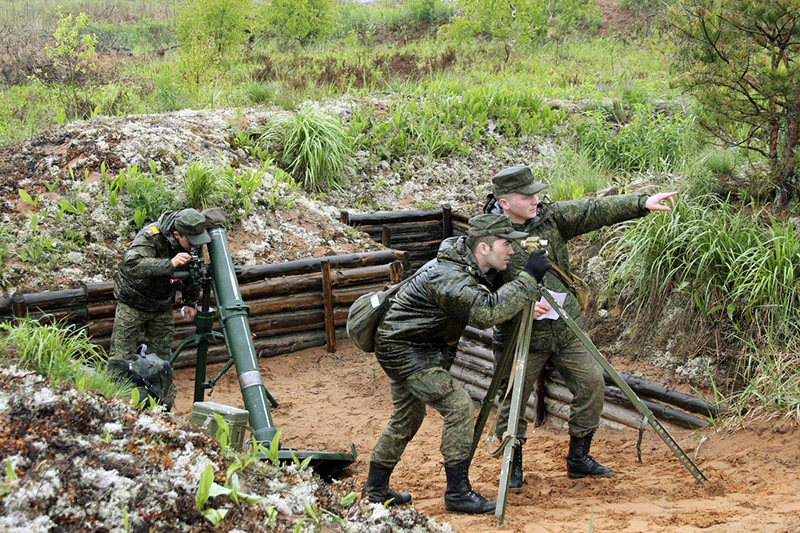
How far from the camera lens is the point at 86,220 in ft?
26.8

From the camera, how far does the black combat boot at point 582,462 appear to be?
4887 millimetres

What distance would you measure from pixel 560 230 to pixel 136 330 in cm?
378

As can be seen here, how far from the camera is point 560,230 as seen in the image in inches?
194

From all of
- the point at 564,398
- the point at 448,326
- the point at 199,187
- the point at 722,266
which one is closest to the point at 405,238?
the point at 199,187

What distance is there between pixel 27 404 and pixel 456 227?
778 centimetres

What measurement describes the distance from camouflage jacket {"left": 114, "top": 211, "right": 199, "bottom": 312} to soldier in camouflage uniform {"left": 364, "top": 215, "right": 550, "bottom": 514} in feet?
7.83

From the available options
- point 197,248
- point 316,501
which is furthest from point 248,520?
point 197,248

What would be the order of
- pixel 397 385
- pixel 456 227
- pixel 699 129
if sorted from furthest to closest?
pixel 456 227, pixel 699 129, pixel 397 385

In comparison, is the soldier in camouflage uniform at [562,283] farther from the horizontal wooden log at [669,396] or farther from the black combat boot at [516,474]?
the horizontal wooden log at [669,396]

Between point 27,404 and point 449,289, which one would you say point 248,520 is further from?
point 449,289

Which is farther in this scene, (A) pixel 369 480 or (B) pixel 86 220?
(B) pixel 86 220

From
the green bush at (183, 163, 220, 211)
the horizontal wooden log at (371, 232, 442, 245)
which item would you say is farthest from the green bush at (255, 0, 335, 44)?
the green bush at (183, 163, 220, 211)

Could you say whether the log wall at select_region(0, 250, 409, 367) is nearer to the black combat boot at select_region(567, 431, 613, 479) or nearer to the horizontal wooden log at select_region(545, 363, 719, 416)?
the horizontal wooden log at select_region(545, 363, 719, 416)

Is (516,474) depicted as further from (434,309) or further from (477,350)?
(477,350)
